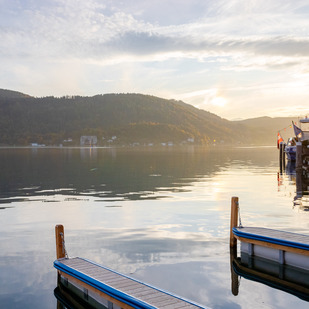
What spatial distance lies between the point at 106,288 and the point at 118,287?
311 millimetres

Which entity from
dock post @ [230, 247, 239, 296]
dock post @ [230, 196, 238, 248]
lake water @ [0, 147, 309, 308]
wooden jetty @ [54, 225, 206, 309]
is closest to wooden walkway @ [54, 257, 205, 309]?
wooden jetty @ [54, 225, 206, 309]

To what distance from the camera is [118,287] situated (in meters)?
11.4

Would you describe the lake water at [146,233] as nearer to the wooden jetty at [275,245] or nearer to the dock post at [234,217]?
the dock post at [234,217]

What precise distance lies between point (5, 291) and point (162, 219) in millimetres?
12844

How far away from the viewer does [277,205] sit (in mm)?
30359

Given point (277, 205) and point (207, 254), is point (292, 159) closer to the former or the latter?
point (277, 205)

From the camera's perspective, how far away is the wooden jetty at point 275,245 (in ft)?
48.5

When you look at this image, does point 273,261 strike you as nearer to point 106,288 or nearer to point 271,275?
point 271,275

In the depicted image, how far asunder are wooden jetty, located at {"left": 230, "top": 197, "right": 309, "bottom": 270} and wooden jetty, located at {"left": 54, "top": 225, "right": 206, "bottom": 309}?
5.85m

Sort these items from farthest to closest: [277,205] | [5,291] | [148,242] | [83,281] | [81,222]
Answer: [277,205], [81,222], [148,242], [5,291], [83,281]

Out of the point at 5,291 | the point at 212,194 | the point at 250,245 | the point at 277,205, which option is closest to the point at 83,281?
the point at 5,291

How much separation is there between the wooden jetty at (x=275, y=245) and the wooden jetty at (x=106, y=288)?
5847mm

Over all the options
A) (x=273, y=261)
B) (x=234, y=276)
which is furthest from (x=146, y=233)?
(x=273, y=261)

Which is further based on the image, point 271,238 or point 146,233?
point 146,233
